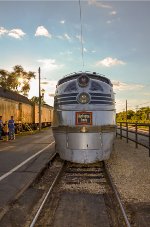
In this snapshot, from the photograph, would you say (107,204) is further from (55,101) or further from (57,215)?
(55,101)

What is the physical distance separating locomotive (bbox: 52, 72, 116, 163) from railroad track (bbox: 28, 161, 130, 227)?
2.53ft

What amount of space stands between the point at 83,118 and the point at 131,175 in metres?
2.18

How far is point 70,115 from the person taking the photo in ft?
30.2

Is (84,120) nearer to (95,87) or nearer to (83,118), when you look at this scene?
(83,118)

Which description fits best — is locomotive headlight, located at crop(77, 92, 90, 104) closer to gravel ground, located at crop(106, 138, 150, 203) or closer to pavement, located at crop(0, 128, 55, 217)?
gravel ground, located at crop(106, 138, 150, 203)

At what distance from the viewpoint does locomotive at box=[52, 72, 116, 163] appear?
878cm

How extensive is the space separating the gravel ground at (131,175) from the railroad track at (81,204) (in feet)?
1.06

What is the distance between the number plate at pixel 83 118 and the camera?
893cm

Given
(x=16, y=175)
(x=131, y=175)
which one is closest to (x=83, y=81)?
(x=131, y=175)

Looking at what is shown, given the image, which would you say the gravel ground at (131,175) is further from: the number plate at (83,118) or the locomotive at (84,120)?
the number plate at (83,118)

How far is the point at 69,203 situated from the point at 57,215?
756 mm

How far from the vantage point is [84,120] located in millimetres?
8969

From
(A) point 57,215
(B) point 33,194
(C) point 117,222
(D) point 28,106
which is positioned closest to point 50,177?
(B) point 33,194

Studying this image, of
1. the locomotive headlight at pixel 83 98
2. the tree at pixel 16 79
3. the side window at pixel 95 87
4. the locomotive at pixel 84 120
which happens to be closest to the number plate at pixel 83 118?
the locomotive at pixel 84 120
